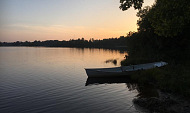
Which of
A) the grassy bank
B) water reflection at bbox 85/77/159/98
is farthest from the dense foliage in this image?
water reflection at bbox 85/77/159/98

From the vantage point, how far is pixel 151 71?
21844 millimetres

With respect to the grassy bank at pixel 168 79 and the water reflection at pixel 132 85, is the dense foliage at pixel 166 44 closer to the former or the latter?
the grassy bank at pixel 168 79

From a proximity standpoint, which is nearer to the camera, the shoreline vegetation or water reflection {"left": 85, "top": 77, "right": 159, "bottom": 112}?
the shoreline vegetation

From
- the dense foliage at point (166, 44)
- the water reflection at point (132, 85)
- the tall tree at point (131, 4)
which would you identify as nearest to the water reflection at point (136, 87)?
the water reflection at point (132, 85)

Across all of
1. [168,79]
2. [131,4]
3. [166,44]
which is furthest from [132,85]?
[166,44]

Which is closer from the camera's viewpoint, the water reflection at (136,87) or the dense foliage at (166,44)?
the dense foliage at (166,44)

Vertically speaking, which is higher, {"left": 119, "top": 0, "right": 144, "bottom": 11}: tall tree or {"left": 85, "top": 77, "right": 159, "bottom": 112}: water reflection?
{"left": 119, "top": 0, "right": 144, "bottom": 11}: tall tree

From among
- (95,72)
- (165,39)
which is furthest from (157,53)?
(95,72)

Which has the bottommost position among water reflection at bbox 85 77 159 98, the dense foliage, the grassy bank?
water reflection at bbox 85 77 159 98

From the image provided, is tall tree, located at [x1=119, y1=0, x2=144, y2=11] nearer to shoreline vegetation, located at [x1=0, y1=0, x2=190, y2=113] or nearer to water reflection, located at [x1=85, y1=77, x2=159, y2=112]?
shoreline vegetation, located at [x1=0, y1=0, x2=190, y2=113]

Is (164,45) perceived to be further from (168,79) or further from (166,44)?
(168,79)

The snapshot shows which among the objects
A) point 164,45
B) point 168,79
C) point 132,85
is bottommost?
point 132,85

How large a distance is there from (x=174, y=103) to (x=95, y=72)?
44.4ft

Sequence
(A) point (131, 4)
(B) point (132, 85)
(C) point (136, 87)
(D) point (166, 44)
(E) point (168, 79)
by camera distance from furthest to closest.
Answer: (D) point (166, 44), (B) point (132, 85), (C) point (136, 87), (E) point (168, 79), (A) point (131, 4)
